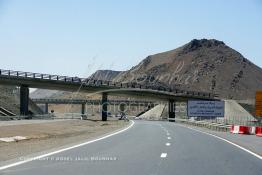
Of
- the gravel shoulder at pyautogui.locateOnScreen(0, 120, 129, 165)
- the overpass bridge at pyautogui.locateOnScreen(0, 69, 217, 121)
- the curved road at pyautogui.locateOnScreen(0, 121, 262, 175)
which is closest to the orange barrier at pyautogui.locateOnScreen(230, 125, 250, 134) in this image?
the gravel shoulder at pyautogui.locateOnScreen(0, 120, 129, 165)

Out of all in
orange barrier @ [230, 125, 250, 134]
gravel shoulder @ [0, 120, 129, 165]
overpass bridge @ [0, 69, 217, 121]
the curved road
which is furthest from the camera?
overpass bridge @ [0, 69, 217, 121]

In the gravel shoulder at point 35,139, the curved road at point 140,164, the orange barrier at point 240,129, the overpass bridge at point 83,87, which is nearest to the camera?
the curved road at point 140,164

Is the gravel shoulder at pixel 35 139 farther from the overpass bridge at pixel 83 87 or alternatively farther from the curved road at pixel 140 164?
the overpass bridge at pixel 83 87

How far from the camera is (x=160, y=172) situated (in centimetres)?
1482

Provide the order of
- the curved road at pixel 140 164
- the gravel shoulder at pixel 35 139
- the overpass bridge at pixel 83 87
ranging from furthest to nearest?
the overpass bridge at pixel 83 87 < the gravel shoulder at pixel 35 139 < the curved road at pixel 140 164

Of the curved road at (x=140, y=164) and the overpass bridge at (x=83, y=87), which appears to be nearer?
the curved road at (x=140, y=164)

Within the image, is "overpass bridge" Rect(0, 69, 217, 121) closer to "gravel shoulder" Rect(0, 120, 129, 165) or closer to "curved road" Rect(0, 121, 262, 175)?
"gravel shoulder" Rect(0, 120, 129, 165)

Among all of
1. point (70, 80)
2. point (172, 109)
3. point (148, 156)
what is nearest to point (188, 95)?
point (172, 109)

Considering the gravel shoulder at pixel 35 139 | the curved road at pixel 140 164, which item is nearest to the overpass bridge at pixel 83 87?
the gravel shoulder at pixel 35 139

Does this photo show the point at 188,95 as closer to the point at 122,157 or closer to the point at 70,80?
the point at 70,80

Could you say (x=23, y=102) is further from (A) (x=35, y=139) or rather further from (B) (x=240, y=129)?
(A) (x=35, y=139)

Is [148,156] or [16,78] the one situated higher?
[16,78]

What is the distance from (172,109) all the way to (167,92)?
5.49 m

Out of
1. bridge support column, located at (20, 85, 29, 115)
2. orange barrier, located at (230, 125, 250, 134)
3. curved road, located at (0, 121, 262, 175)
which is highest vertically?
bridge support column, located at (20, 85, 29, 115)
